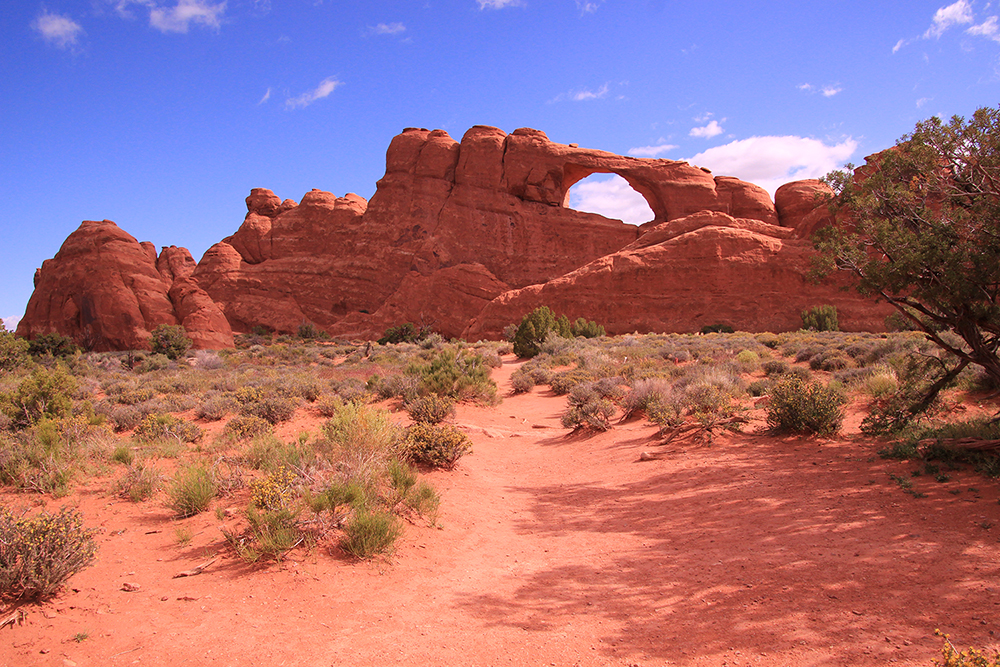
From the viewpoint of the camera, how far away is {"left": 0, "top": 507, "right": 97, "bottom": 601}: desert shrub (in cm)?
358

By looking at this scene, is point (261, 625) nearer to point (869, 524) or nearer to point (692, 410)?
point (869, 524)

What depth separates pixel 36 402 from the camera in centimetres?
936

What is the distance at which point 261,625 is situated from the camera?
11.9 ft

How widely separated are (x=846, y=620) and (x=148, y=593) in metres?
4.90

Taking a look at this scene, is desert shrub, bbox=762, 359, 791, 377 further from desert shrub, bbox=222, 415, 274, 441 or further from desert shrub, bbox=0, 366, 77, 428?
desert shrub, bbox=0, 366, 77, 428

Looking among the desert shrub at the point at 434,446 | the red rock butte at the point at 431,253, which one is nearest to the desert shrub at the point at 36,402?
the desert shrub at the point at 434,446

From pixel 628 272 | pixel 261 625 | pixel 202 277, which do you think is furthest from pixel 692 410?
pixel 202 277

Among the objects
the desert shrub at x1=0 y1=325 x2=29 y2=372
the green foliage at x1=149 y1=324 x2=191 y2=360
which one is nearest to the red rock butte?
the green foliage at x1=149 y1=324 x2=191 y2=360

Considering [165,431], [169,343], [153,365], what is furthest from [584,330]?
[165,431]

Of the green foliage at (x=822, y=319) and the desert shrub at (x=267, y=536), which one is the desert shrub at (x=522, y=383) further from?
the green foliage at (x=822, y=319)

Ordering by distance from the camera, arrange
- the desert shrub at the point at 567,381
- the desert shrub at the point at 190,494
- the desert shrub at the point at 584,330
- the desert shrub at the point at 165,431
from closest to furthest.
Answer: the desert shrub at the point at 190,494, the desert shrub at the point at 165,431, the desert shrub at the point at 567,381, the desert shrub at the point at 584,330

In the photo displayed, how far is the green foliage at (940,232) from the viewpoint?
19.9 feet

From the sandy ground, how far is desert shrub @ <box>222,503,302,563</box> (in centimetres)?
12

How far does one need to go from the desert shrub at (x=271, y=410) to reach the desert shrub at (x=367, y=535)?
636cm
